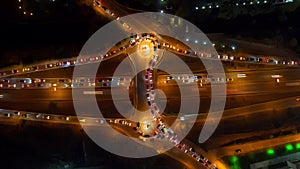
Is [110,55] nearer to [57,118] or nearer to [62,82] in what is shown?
[62,82]

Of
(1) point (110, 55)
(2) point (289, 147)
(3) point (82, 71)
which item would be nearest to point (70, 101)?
(3) point (82, 71)

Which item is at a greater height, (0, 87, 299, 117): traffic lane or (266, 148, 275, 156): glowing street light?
(0, 87, 299, 117): traffic lane

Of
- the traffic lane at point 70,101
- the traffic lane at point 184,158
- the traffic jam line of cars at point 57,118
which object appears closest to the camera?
the traffic lane at point 184,158

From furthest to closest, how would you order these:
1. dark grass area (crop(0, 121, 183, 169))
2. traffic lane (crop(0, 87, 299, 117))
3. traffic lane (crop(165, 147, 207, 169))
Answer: traffic lane (crop(0, 87, 299, 117))
traffic lane (crop(165, 147, 207, 169))
dark grass area (crop(0, 121, 183, 169))

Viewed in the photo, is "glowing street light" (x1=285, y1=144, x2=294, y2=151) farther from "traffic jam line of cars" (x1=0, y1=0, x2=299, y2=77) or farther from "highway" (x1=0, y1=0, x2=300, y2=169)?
"traffic jam line of cars" (x1=0, y1=0, x2=299, y2=77)

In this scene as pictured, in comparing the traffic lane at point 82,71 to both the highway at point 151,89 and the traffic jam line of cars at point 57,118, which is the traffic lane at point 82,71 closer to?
the highway at point 151,89

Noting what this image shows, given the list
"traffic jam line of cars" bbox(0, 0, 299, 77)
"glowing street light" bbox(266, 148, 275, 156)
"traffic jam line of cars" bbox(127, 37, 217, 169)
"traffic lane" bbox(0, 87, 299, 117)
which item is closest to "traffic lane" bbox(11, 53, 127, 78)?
"traffic jam line of cars" bbox(0, 0, 299, 77)

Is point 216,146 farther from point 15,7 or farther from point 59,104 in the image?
point 15,7

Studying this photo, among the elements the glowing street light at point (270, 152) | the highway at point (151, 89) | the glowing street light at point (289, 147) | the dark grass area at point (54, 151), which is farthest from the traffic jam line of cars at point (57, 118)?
the glowing street light at point (289, 147)

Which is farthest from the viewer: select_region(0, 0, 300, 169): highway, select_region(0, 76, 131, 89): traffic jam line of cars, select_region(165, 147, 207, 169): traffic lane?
select_region(0, 76, 131, 89): traffic jam line of cars

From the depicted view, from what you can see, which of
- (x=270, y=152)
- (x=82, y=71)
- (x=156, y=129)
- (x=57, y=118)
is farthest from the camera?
(x=82, y=71)

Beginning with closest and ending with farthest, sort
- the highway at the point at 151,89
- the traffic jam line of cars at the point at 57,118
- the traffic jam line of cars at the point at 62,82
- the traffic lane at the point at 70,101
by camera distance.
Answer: the traffic jam line of cars at the point at 57,118
the highway at the point at 151,89
the traffic lane at the point at 70,101
the traffic jam line of cars at the point at 62,82

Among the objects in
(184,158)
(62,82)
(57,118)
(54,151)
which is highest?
(62,82)

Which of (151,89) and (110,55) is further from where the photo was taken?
(110,55)
